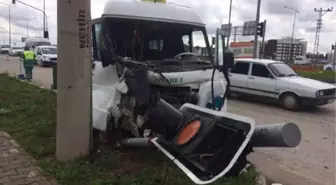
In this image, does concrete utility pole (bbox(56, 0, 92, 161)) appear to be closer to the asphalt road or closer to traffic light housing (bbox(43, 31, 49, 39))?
the asphalt road

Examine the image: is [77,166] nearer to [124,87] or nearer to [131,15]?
[124,87]

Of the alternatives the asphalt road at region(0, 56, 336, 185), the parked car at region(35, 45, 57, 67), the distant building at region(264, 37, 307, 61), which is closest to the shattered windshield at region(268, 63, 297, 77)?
the asphalt road at region(0, 56, 336, 185)

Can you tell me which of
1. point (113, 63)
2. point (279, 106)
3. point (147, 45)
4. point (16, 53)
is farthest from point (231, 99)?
point (16, 53)

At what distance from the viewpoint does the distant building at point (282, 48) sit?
2633 inches

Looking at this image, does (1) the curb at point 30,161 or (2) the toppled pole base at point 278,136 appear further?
(1) the curb at point 30,161

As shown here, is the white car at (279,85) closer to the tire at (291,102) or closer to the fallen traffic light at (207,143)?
the tire at (291,102)

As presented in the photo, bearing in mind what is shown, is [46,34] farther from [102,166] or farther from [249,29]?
[102,166]

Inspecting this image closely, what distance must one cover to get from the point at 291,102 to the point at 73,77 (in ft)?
27.6

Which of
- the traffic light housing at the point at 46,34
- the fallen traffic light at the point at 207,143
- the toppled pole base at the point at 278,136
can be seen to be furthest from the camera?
the traffic light housing at the point at 46,34

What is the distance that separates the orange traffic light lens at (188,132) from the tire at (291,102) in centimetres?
825

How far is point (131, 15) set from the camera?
548 centimetres

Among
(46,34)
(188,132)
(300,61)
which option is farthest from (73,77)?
(300,61)

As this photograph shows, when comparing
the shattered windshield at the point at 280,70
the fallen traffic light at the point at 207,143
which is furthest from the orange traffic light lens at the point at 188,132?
the shattered windshield at the point at 280,70

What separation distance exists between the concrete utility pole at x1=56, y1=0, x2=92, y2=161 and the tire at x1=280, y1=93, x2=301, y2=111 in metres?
8.14
